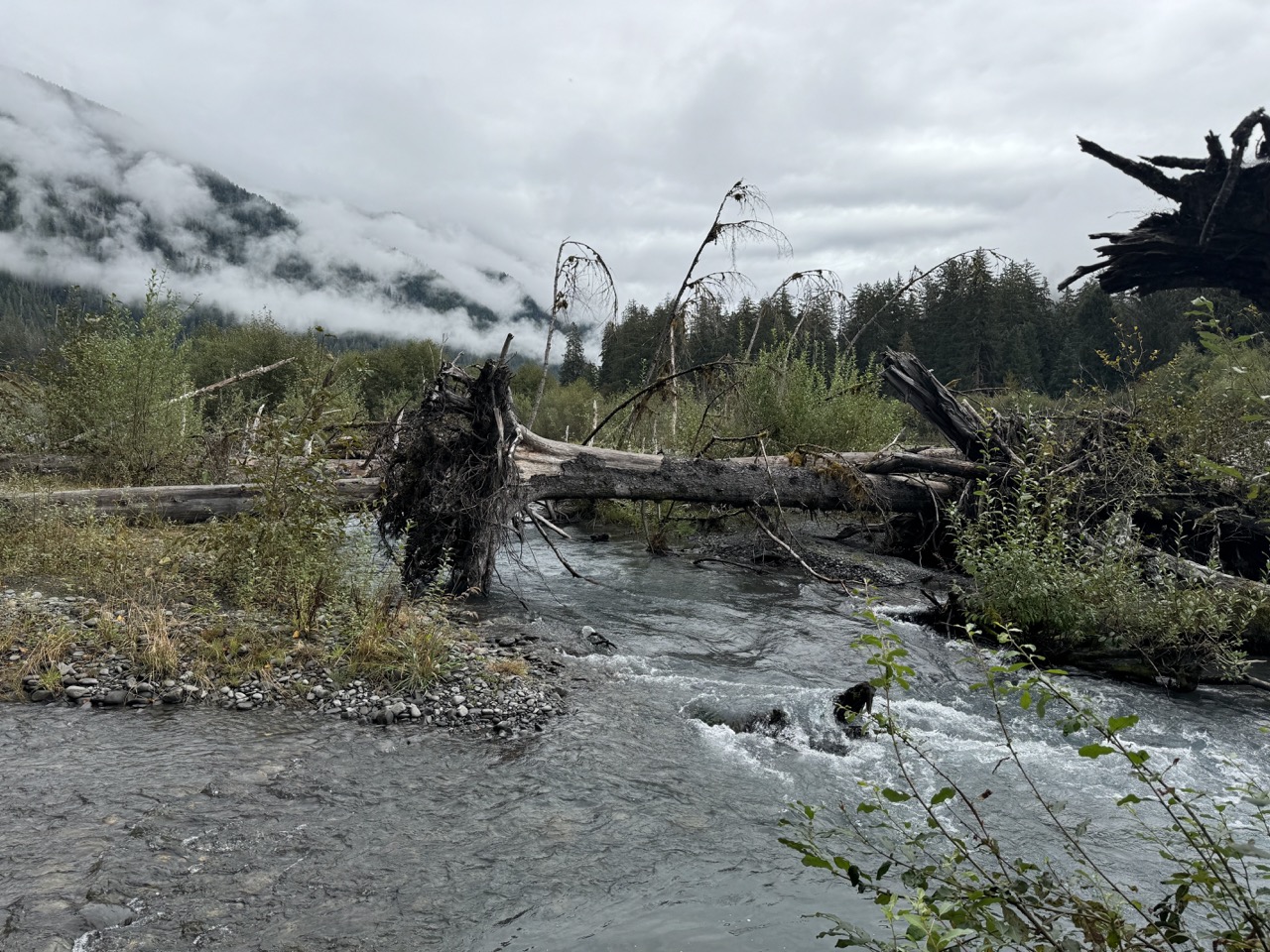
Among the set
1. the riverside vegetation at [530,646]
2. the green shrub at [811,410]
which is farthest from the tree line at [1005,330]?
the riverside vegetation at [530,646]

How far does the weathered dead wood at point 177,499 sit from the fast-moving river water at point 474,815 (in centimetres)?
571

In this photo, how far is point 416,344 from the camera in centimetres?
5106

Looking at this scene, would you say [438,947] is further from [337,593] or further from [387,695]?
[337,593]

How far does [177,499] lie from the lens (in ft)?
37.4

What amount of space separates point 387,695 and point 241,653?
1276 millimetres

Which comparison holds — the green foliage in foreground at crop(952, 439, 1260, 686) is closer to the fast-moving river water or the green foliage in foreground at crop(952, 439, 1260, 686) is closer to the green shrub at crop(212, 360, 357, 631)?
the fast-moving river water

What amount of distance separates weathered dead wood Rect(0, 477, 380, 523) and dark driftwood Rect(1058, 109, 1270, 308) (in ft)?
29.2

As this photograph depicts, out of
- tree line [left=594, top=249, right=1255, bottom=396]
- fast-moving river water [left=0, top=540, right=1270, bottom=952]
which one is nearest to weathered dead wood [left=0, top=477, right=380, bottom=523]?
fast-moving river water [left=0, top=540, right=1270, bottom=952]

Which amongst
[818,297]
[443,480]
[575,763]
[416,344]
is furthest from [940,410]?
[416,344]

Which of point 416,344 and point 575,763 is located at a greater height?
point 416,344

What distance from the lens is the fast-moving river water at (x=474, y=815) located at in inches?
132

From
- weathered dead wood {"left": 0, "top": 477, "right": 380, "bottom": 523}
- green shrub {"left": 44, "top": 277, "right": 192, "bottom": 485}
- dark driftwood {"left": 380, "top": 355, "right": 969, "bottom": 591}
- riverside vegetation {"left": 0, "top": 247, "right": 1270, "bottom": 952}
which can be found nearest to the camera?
riverside vegetation {"left": 0, "top": 247, "right": 1270, "bottom": 952}

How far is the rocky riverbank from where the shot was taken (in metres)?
5.52

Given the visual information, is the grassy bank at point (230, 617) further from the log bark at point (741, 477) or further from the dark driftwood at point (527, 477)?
the log bark at point (741, 477)
